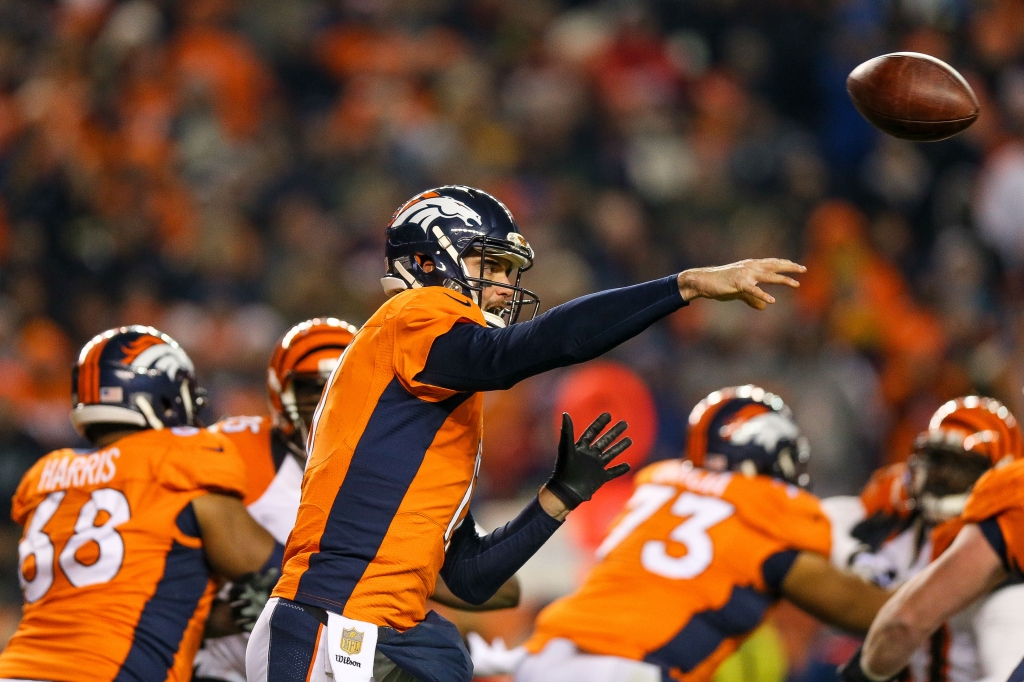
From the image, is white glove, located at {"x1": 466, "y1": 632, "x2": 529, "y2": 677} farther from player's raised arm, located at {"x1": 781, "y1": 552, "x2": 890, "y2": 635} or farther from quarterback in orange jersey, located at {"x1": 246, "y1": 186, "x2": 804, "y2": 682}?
quarterback in orange jersey, located at {"x1": 246, "y1": 186, "x2": 804, "y2": 682}

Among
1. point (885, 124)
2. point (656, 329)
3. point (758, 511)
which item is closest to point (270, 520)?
point (758, 511)

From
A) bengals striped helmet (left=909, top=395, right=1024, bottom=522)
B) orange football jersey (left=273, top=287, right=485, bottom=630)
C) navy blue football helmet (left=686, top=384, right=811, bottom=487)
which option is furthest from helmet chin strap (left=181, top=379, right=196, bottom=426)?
bengals striped helmet (left=909, top=395, right=1024, bottom=522)

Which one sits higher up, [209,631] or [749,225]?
[749,225]

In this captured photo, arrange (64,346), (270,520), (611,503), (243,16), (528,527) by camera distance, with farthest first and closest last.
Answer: (243,16) → (64,346) → (611,503) → (270,520) → (528,527)

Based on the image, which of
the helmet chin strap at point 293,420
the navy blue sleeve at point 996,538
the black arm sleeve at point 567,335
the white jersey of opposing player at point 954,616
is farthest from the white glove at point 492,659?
the black arm sleeve at point 567,335

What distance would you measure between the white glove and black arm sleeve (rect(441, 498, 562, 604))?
1.05m

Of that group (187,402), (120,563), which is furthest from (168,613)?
(187,402)

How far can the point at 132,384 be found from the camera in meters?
4.04

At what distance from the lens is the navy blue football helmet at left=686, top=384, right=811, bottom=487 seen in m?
4.60

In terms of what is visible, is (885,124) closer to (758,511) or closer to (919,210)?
(758,511)

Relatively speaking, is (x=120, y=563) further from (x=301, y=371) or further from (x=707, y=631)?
(x=707, y=631)

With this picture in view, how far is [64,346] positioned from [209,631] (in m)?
5.65

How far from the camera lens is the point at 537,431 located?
28.1 ft

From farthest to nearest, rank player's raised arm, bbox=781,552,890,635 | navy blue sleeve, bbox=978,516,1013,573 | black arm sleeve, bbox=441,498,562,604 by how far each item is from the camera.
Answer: player's raised arm, bbox=781,552,890,635, navy blue sleeve, bbox=978,516,1013,573, black arm sleeve, bbox=441,498,562,604
